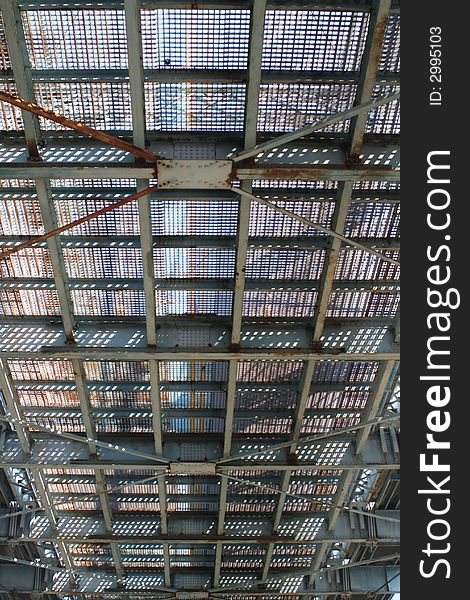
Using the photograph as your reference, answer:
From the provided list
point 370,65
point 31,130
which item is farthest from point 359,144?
point 31,130

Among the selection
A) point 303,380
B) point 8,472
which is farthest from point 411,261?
point 8,472

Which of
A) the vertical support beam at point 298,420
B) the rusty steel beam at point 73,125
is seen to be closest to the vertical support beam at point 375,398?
the vertical support beam at point 298,420

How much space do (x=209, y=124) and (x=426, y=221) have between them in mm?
5024

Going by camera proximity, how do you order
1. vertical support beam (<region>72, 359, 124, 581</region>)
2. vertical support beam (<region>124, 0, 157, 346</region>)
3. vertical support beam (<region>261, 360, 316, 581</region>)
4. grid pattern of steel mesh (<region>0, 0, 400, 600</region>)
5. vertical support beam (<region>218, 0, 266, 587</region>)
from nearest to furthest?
vertical support beam (<region>124, 0, 157, 346</region>)
vertical support beam (<region>218, 0, 266, 587</region>)
grid pattern of steel mesh (<region>0, 0, 400, 600</region>)
vertical support beam (<region>261, 360, 316, 581</region>)
vertical support beam (<region>72, 359, 124, 581</region>)

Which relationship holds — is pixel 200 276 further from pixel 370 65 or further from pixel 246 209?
pixel 370 65

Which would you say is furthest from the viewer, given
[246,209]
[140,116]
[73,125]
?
[246,209]

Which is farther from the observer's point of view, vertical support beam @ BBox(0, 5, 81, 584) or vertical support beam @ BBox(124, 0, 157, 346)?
vertical support beam @ BBox(0, 5, 81, 584)

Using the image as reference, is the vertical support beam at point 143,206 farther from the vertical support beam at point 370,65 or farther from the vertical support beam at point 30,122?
the vertical support beam at point 370,65

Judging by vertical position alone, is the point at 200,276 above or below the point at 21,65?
below

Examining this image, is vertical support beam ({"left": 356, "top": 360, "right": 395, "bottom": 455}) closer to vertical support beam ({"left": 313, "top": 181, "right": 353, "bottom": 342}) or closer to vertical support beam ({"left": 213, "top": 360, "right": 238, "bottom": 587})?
vertical support beam ({"left": 313, "top": 181, "right": 353, "bottom": 342})

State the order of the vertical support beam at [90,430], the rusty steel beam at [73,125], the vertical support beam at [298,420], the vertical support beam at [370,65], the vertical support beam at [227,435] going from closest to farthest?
1. the rusty steel beam at [73,125]
2. the vertical support beam at [370,65]
3. the vertical support beam at [227,435]
4. the vertical support beam at [298,420]
5. the vertical support beam at [90,430]

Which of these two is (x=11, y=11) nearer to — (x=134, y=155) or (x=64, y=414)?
(x=134, y=155)

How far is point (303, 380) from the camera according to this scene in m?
17.4

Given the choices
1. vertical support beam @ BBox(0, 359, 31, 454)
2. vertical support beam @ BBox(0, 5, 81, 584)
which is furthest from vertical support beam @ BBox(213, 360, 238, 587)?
vertical support beam @ BBox(0, 359, 31, 454)
